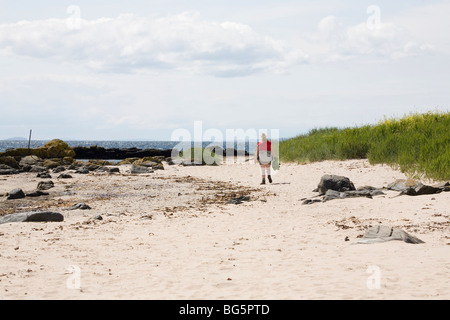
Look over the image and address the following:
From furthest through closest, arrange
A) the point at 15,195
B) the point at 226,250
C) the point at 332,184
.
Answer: the point at 15,195
the point at 332,184
the point at 226,250

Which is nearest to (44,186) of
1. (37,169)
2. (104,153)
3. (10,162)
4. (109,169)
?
(109,169)

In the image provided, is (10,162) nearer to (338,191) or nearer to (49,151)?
(49,151)

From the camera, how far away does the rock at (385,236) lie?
30.5ft

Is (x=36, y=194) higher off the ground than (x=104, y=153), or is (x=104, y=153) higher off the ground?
(x=104, y=153)

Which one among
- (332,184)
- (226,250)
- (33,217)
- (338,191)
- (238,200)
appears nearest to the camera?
(226,250)

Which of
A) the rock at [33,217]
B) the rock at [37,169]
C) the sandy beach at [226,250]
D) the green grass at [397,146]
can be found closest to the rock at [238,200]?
the sandy beach at [226,250]

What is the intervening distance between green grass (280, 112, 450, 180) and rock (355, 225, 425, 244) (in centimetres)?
920

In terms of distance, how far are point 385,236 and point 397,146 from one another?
15470 mm

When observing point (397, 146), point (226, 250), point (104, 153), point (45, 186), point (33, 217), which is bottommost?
point (226, 250)

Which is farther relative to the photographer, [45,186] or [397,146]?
[397,146]

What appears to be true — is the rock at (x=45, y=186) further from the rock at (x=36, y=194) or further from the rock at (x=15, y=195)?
the rock at (x=15, y=195)

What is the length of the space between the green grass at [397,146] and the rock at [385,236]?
9.20m

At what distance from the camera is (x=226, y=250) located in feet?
31.1

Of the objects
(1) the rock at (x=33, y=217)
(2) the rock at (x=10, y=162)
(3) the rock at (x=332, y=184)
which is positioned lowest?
(1) the rock at (x=33, y=217)
